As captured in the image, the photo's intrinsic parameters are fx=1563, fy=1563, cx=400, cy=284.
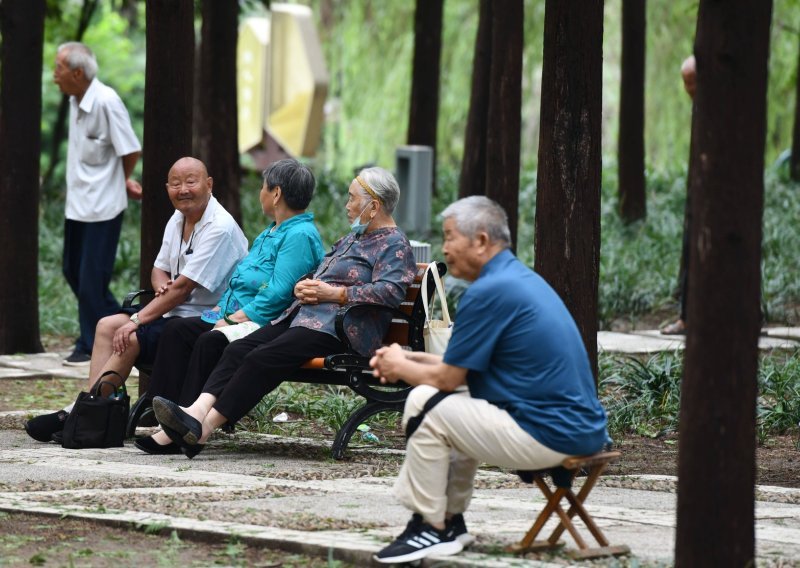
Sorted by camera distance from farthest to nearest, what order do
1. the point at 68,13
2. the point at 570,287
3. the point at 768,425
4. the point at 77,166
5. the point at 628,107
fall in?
the point at 68,13 → the point at 628,107 → the point at 77,166 → the point at 768,425 → the point at 570,287

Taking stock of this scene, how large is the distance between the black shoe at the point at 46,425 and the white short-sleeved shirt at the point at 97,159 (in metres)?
2.96

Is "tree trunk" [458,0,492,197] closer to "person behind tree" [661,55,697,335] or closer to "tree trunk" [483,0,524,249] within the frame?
"tree trunk" [483,0,524,249]

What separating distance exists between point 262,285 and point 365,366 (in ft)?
2.63

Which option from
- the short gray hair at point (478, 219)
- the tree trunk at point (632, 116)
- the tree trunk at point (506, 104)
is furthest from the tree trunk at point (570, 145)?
the tree trunk at point (632, 116)

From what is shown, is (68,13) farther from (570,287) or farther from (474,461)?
(474,461)

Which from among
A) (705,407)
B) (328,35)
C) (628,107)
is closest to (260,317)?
(705,407)

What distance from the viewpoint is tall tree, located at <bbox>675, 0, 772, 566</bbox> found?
4559 millimetres

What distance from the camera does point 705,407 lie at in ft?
15.1

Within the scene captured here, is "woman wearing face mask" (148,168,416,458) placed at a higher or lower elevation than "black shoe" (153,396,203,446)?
higher

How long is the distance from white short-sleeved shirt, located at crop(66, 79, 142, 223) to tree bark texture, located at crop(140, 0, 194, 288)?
5.00 feet

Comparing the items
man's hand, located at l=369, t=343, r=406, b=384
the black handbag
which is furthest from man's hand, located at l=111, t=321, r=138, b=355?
man's hand, located at l=369, t=343, r=406, b=384

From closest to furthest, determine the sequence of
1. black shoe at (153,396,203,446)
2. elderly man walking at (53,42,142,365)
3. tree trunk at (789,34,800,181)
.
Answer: black shoe at (153,396,203,446) < elderly man walking at (53,42,142,365) < tree trunk at (789,34,800,181)

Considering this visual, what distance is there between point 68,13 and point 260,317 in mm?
18029

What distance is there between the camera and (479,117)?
1650cm
